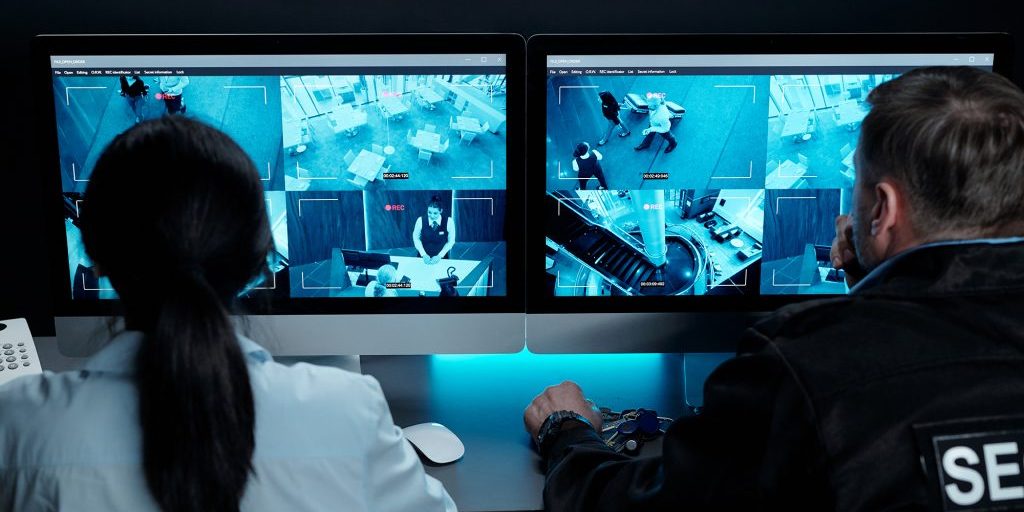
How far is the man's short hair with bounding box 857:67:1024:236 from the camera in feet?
3.21

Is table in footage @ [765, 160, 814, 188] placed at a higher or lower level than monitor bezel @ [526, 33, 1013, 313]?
lower

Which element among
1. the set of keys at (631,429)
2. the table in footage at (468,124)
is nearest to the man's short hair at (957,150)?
the set of keys at (631,429)

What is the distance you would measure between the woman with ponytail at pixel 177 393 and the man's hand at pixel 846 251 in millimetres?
775

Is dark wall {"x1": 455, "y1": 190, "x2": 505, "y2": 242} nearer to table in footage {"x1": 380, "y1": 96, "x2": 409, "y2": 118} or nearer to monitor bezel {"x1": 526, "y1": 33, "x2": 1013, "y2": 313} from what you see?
monitor bezel {"x1": 526, "y1": 33, "x2": 1013, "y2": 313}

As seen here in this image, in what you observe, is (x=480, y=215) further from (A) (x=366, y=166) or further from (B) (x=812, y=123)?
(B) (x=812, y=123)

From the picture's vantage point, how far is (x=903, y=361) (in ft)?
2.94

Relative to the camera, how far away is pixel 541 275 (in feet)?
5.02

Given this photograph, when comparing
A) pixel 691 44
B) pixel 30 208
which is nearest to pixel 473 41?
pixel 691 44

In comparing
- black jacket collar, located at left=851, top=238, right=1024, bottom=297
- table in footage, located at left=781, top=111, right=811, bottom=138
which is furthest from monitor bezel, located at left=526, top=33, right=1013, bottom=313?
black jacket collar, located at left=851, top=238, right=1024, bottom=297

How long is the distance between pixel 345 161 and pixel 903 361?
3.18 feet

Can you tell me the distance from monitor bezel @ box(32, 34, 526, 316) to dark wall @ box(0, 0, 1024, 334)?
33 centimetres

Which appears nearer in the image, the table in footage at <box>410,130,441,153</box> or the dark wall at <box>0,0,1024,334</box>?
the table in footage at <box>410,130,441,153</box>

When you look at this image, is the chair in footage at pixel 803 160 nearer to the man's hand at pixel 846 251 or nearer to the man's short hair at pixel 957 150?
the man's hand at pixel 846 251

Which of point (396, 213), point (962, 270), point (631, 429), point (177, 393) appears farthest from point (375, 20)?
point (962, 270)
